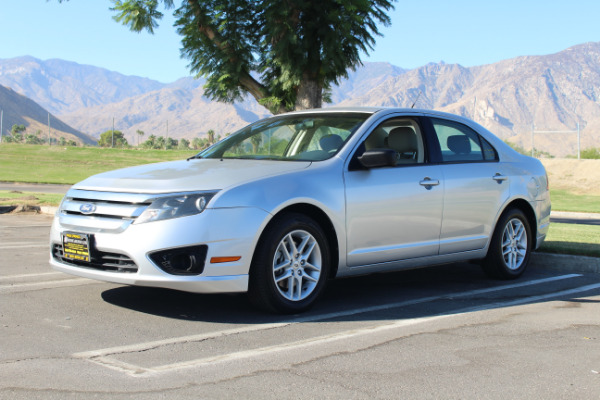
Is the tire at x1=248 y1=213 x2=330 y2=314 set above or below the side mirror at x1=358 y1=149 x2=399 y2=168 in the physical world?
below

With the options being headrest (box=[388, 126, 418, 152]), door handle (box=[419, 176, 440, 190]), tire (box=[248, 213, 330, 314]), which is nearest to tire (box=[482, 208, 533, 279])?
door handle (box=[419, 176, 440, 190])

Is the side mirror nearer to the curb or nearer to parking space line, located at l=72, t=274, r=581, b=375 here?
parking space line, located at l=72, t=274, r=581, b=375

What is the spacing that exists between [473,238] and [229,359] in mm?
3569

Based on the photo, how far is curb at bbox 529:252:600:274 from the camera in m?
8.67

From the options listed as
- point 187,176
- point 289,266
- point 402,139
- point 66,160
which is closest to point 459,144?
point 402,139

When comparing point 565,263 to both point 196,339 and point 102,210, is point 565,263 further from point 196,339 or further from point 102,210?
point 102,210

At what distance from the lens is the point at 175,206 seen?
541 centimetres

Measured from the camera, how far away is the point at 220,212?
539cm

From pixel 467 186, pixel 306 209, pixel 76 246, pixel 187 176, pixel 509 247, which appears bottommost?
pixel 509 247

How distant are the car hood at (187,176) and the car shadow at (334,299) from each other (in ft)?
3.27

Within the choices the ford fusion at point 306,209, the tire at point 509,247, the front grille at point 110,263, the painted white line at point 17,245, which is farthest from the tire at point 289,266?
the painted white line at point 17,245

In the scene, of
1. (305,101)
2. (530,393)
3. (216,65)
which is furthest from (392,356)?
(216,65)

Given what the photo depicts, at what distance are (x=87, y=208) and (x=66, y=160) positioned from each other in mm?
50337

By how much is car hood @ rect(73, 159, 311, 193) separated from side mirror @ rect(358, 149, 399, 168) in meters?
0.50
